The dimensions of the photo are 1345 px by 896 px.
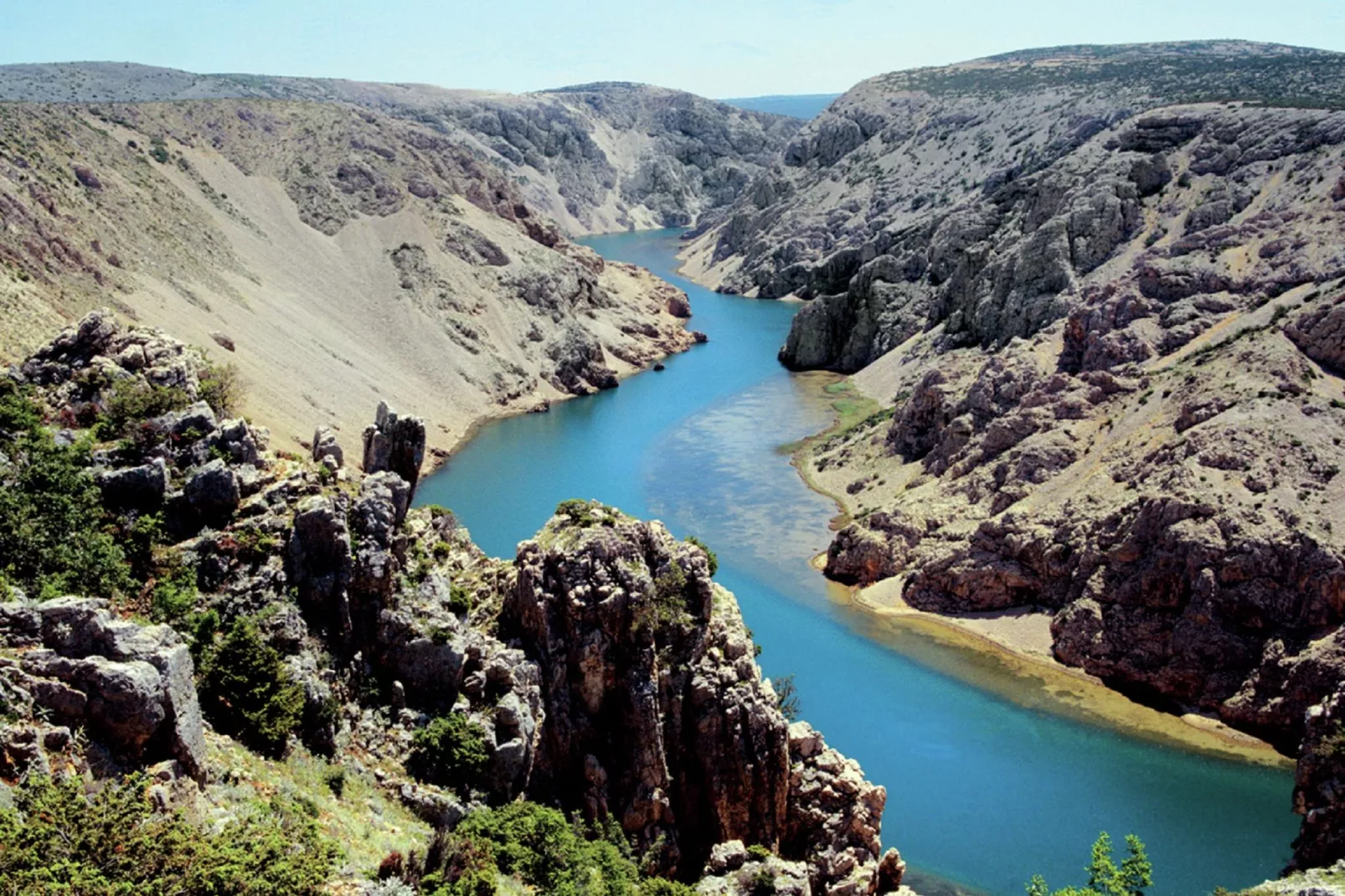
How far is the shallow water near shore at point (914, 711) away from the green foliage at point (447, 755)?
2136 cm

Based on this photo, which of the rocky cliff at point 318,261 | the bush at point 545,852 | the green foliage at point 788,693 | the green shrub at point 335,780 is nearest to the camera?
the green shrub at point 335,780

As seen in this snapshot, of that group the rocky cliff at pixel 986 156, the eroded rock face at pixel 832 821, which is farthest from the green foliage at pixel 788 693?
the rocky cliff at pixel 986 156

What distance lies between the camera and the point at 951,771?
5566 centimetres

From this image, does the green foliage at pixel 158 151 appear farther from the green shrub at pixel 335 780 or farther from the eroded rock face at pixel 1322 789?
the eroded rock face at pixel 1322 789

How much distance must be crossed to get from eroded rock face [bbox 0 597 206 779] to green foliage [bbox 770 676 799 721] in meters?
28.5

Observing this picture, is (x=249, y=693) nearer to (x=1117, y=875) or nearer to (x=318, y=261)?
(x=1117, y=875)

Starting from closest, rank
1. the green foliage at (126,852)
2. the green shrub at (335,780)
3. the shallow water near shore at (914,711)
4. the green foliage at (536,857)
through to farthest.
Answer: the green foliage at (126,852) < the green foliage at (536,857) < the green shrub at (335,780) < the shallow water near shore at (914,711)

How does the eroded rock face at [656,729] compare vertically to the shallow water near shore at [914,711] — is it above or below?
above

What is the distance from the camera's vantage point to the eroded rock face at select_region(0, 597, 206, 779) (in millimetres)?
23328

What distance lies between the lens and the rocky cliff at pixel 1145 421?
62.3 metres

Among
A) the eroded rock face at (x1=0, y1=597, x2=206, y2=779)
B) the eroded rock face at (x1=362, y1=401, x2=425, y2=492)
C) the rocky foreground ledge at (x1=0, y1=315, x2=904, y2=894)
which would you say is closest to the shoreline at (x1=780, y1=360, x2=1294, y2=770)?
the rocky foreground ledge at (x1=0, y1=315, x2=904, y2=894)

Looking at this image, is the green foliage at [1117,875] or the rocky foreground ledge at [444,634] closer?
the rocky foreground ledge at [444,634]

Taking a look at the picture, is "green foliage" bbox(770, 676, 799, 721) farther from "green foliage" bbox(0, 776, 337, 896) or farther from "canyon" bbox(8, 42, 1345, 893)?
Result: "green foliage" bbox(0, 776, 337, 896)

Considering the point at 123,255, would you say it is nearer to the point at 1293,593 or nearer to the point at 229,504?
the point at 229,504
